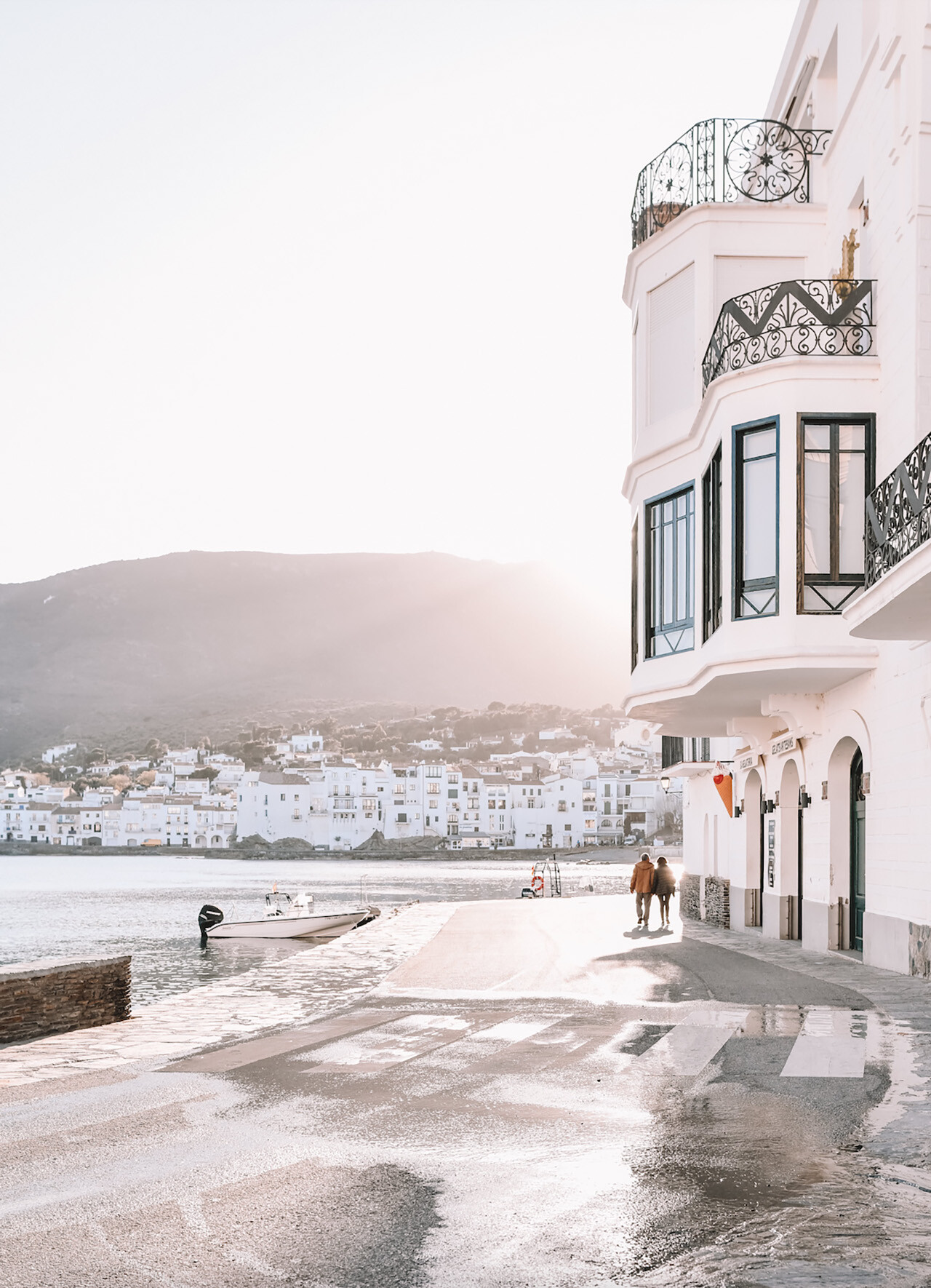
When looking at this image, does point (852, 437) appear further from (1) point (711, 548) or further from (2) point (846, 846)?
(2) point (846, 846)

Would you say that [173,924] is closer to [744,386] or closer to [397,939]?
[397,939]

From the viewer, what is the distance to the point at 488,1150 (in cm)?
726

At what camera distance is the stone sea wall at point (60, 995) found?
1270 cm

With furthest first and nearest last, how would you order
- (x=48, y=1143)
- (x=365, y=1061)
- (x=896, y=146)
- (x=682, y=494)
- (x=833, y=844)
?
(x=682, y=494) < (x=833, y=844) < (x=896, y=146) < (x=365, y=1061) < (x=48, y=1143)

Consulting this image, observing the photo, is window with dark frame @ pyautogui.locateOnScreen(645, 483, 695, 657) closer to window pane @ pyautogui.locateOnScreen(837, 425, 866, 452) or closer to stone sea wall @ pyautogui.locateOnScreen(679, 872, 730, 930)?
window pane @ pyautogui.locateOnScreen(837, 425, 866, 452)

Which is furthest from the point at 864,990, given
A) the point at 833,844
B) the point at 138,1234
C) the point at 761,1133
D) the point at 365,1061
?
the point at 138,1234

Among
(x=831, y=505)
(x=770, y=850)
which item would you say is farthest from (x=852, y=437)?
(x=770, y=850)

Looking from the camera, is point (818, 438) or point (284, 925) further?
point (284, 925)

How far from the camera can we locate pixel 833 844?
2078 centimetres

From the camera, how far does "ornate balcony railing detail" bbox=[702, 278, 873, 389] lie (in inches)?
744

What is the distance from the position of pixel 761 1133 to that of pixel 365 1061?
378cm

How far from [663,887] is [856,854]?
8792mm

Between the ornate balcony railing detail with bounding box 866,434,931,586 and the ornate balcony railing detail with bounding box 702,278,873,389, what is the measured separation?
3.94 meters

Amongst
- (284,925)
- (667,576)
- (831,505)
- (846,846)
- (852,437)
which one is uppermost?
(852,437)
